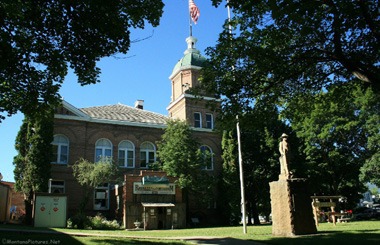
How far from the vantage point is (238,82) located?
1233 cm

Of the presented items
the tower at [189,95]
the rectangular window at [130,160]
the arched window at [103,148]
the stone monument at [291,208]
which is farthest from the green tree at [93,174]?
the stone monument at [291,208]

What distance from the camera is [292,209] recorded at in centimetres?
1458

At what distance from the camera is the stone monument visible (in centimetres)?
1459

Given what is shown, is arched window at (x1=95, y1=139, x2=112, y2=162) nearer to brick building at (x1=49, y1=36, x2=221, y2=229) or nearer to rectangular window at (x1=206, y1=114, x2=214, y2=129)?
brick building at (x1=49, y1=36, x2=221, y2=229)

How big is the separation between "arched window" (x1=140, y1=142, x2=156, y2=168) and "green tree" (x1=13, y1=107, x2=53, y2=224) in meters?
9.78

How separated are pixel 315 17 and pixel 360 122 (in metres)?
26.1

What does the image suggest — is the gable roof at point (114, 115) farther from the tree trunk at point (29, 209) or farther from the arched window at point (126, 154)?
the tree trunk at point (29, 209)

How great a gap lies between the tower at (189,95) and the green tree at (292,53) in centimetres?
2524

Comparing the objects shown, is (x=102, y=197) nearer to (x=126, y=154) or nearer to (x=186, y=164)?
(x=126, y=154)

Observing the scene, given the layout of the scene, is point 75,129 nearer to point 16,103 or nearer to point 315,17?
point 16,103

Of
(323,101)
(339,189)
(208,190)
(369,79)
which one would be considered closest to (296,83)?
(323,101)

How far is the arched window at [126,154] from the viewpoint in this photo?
116ft

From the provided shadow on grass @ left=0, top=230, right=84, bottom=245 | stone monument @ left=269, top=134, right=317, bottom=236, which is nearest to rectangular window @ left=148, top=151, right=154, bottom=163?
stone monument @ left=269, top=134, right=317, bottom=236

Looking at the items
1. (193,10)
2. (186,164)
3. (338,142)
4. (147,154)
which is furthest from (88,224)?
(338,142)
